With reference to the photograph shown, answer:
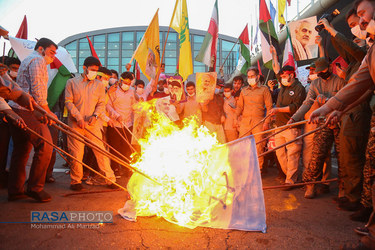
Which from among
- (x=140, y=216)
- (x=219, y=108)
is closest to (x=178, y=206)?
(x=140, y=216)

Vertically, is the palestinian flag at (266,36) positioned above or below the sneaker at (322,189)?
above

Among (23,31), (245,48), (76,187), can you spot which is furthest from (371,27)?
(23,31)

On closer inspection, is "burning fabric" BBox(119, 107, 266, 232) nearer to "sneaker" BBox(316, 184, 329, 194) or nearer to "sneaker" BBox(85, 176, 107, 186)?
"sneaker" BBox(85, 176, 107, 186)

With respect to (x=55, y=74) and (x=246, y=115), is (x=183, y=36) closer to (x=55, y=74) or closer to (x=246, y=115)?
(x=246, y=115)

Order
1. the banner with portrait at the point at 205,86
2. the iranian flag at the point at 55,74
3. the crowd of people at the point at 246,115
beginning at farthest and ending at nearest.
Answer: the iranian flag at the point at 55,74
the banner with portrait at the point at 205,86
the crowd of people at the point at 246,115

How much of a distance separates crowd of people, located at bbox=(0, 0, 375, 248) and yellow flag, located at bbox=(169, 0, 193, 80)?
0.62m

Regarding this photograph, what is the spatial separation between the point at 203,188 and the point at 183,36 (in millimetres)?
4954

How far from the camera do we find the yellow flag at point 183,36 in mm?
6820

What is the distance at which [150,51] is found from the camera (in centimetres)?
655

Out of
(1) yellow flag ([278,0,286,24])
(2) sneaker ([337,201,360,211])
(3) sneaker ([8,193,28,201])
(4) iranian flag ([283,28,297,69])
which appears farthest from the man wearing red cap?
(1) yellow flag ([278,0,286,24])

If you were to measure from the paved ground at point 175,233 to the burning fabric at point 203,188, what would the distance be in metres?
0.14

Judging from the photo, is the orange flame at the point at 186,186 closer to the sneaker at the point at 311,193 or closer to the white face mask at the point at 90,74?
the sneaker at the point at 311,193

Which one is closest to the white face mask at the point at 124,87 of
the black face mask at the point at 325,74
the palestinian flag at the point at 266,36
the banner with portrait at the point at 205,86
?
the banner with portrait at the point at 205,86

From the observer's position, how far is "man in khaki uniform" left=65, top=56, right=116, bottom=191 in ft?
15.5
